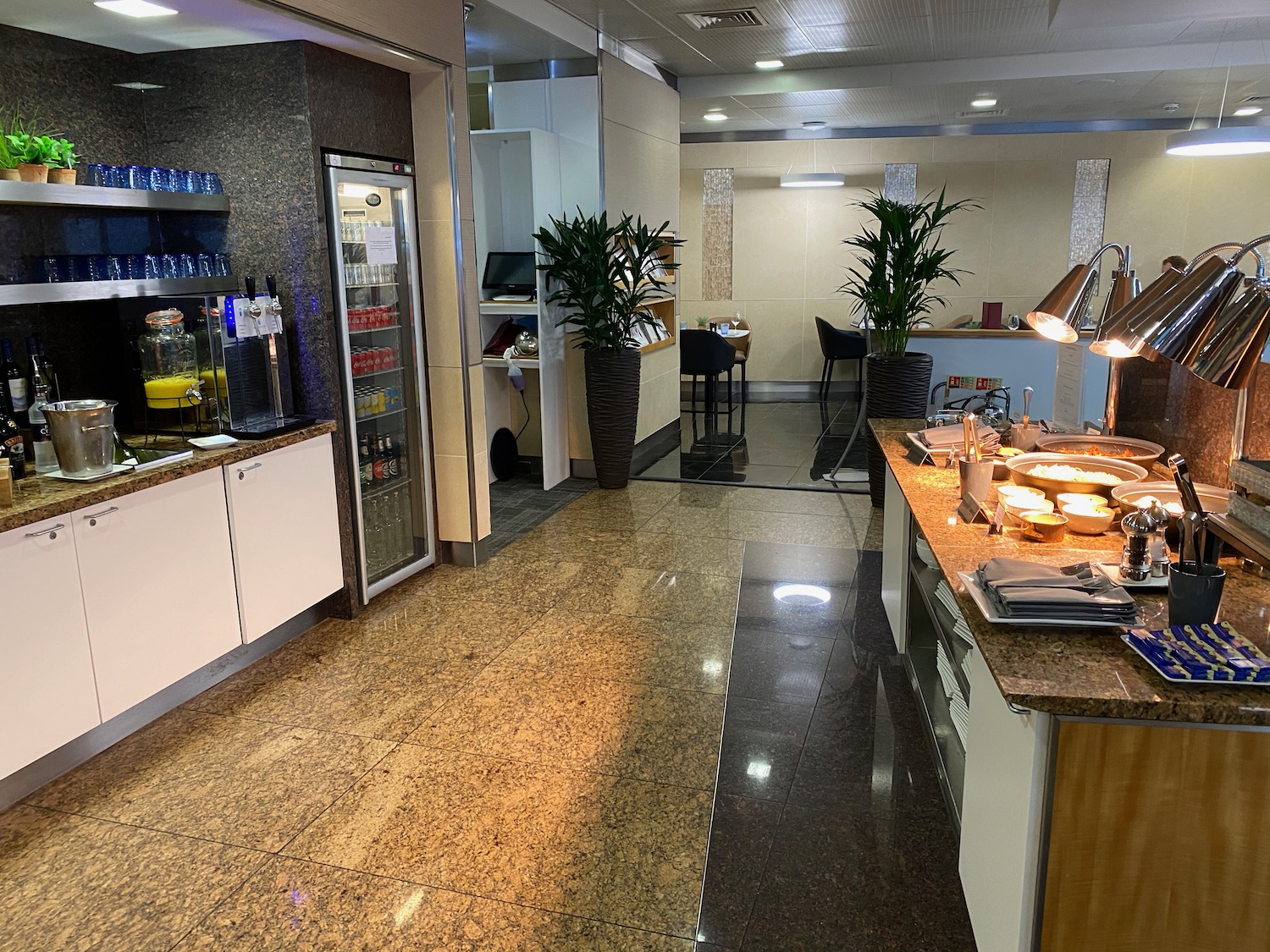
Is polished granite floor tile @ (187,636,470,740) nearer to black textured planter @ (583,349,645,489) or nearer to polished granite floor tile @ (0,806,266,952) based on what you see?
polished granite floor tile @ (0,806,266,952)

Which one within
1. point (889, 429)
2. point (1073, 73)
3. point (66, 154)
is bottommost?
point (889, 429)

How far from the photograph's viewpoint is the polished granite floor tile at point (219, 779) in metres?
2.73

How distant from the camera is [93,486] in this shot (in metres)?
2.96

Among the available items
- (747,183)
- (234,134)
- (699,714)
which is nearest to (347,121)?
(234,134)

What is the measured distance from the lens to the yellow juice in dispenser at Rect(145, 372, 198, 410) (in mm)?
3545

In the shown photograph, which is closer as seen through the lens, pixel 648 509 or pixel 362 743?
pixel 362 743

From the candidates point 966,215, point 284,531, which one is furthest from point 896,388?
point 966,215

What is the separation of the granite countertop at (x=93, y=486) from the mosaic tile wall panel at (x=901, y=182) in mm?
8538

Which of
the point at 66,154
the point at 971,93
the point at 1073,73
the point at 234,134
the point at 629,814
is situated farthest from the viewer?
the point at 971,93

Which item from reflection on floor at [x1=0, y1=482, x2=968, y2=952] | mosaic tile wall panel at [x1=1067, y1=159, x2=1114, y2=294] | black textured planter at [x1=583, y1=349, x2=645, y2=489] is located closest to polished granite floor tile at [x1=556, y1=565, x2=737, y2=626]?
reflection on floor at [x1=0, y1=482, x2=968, y2=952]

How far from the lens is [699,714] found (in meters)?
3.31

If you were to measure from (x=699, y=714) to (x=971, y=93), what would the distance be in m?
6.80

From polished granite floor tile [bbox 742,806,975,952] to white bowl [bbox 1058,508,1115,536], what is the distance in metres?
0.88

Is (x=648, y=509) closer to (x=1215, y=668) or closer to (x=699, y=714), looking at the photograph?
(x=699, y=714)
